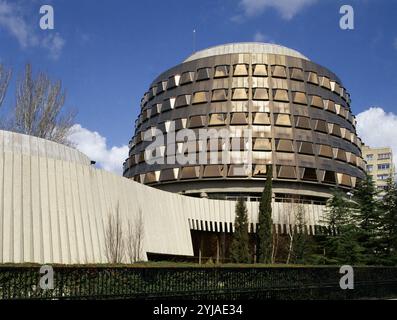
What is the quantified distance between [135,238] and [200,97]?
95.8ft

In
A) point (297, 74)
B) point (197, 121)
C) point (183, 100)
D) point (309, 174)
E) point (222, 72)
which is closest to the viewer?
point (309, 174)

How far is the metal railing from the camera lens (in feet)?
43.2

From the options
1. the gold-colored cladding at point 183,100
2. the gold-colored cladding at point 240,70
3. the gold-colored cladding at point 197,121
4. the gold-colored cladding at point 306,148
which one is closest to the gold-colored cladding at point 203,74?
the gold-colored cladding at point 183,100

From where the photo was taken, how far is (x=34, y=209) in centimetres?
2292

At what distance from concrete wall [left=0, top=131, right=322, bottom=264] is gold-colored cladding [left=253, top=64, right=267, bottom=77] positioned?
25.9 meters

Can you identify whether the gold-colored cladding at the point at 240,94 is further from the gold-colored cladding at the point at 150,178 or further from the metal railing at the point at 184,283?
the metal railing at the point at 184,283

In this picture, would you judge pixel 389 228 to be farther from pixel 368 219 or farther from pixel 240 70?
pixel 240 70

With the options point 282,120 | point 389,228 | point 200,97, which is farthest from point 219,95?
point 389,228

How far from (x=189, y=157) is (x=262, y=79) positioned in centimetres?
1215

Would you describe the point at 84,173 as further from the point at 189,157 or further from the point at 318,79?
the point at 318,79

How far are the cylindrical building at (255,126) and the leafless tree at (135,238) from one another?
22024mm

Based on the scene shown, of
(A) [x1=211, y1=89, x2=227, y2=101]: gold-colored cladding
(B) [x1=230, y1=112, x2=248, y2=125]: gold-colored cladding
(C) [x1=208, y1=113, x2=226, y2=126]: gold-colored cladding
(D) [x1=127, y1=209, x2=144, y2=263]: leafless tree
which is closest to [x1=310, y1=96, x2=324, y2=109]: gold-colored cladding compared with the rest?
(B) [x1=230, y1=112, x2=248, y2=125]: gold-colored cladding

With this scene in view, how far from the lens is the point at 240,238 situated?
132ft

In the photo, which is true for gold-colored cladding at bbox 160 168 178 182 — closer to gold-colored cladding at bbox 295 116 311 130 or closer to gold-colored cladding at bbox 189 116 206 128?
gold-colored cladding at bbox 189 116 206 128
